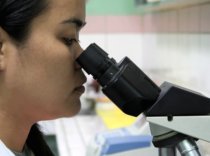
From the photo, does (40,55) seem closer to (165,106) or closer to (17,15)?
(17,15)

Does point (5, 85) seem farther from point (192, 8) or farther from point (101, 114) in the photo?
point (101, 114)

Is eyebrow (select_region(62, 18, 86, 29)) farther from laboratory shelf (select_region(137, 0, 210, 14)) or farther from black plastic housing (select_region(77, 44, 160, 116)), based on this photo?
laboratory shelf (select_region(137, 0, 210, 14))

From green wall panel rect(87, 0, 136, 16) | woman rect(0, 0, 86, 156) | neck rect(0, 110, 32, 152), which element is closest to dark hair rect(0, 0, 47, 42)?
woman rect(0, 0, 86, 156)

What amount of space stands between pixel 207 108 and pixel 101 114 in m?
1.53

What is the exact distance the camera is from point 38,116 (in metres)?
0.86

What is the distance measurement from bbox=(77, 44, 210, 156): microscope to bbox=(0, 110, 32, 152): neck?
0.29 m

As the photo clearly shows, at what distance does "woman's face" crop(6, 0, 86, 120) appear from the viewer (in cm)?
79

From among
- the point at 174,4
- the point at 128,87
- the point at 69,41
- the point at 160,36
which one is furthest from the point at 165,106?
the point at 160,36

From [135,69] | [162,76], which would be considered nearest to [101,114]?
[162,76]

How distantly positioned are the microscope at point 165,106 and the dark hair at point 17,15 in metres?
0.23

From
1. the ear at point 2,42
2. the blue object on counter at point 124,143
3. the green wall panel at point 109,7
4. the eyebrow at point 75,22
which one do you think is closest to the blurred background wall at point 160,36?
the green wall panel at point 109,7

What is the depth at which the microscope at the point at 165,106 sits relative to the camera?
2.19ft

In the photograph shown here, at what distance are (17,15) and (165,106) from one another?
353 mm

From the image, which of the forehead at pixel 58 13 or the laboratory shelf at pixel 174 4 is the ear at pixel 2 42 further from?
the laboratory shelf at pixel 174 4
